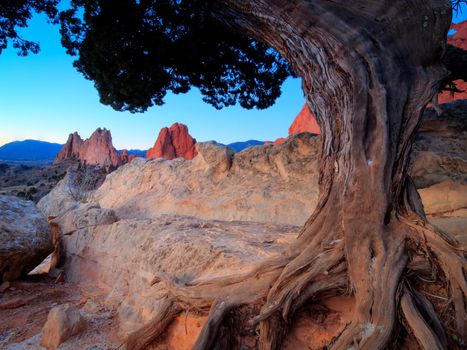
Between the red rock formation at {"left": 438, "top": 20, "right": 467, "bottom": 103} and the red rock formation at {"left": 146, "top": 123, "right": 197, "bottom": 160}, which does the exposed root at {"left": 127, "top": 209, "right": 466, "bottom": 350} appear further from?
the red rock formation at {"left": 146, "top": 123, "right": 197, "bottom": 160}

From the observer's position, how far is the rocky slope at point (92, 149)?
58.3 metres

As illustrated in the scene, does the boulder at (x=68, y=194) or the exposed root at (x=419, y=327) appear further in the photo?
the boulder at (x=68, y=194)

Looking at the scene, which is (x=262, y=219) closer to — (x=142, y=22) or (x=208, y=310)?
(x=208, y=310)

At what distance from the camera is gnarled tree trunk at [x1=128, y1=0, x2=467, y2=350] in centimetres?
212

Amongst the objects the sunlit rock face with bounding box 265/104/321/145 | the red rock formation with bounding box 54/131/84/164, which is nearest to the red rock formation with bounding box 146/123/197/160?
the sunlit rock face with bounding box 265/104/321/145

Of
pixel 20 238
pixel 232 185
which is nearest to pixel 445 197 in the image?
pixel 232 185

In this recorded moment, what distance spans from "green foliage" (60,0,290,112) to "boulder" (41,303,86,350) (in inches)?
156

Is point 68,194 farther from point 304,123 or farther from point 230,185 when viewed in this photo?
point 304,123

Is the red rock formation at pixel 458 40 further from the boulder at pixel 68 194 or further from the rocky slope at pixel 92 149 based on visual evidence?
the rocky slope at pixel 92 149

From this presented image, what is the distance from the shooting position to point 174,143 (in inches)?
2179

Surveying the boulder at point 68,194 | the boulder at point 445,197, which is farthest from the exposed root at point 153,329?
the boulder at point 68,194

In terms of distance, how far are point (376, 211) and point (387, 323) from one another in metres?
0.84

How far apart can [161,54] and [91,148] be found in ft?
207

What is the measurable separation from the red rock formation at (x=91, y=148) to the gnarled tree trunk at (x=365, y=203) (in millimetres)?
59195
